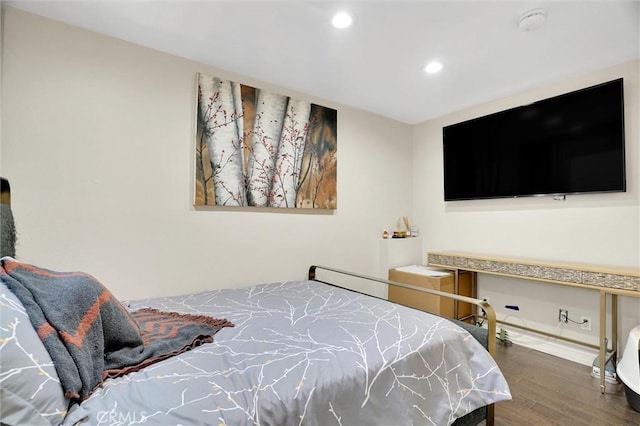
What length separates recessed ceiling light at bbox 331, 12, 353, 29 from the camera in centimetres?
172

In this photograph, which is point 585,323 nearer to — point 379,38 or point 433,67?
point 433,67

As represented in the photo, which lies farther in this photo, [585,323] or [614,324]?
[585,323]

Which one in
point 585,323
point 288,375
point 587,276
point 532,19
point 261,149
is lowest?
point 585,323

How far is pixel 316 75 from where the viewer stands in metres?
2.44

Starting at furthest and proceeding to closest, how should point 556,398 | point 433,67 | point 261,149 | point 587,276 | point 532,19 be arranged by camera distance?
point 261,149 → point 433,67 → point 587,276 → point 556,398 → point 532,19

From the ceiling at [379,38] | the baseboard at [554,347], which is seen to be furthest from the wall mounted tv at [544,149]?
the baseboard at [554,347]

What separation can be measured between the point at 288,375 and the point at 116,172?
1.74 metres

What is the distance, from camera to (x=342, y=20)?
176cm

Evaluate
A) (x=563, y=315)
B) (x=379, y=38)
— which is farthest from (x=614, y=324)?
(x=379, y=38)

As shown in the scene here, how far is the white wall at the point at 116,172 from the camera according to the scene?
67.6 inches

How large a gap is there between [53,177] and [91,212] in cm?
28

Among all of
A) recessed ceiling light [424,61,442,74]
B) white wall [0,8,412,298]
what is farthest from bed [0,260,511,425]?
recessed ceiling light [424,61,442,74]

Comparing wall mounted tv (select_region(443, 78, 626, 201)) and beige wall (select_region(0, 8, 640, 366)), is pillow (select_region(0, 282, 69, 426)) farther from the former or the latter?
wall mounted tv (select_region(443, 78, 626, 201))

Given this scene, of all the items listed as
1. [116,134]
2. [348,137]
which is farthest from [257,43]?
[348,137]
